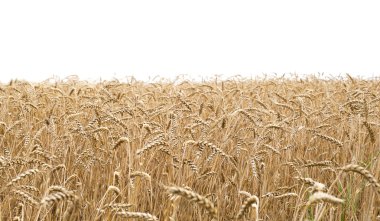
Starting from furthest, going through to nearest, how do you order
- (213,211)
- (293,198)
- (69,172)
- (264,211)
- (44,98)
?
(44,98) → (69,172) → (293,198) → (264,211) → (213,211)

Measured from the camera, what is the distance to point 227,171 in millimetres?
3232

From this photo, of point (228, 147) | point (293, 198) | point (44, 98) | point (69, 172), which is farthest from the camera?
point (44, 98)

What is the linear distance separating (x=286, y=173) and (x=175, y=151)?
0.84 meters

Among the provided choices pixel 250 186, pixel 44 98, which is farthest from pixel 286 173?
pixel 44 98

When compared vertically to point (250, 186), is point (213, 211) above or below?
above

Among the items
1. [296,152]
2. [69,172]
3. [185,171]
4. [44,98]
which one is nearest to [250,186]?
[185,171]

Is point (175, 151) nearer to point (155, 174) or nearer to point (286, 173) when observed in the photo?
point (155, 174)

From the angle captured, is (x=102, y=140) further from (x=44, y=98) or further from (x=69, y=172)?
(x=44, y=98)

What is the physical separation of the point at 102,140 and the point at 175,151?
553mm

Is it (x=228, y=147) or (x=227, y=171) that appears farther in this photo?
(x=228, y=147)

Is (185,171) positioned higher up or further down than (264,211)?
higher up

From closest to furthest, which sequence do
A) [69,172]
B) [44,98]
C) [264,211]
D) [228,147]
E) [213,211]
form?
[213,211] → [264,211] → [69,172] → [228,147] → [44,98]

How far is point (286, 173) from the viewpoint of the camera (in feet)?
10.6

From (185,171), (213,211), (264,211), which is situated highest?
(213,211)
